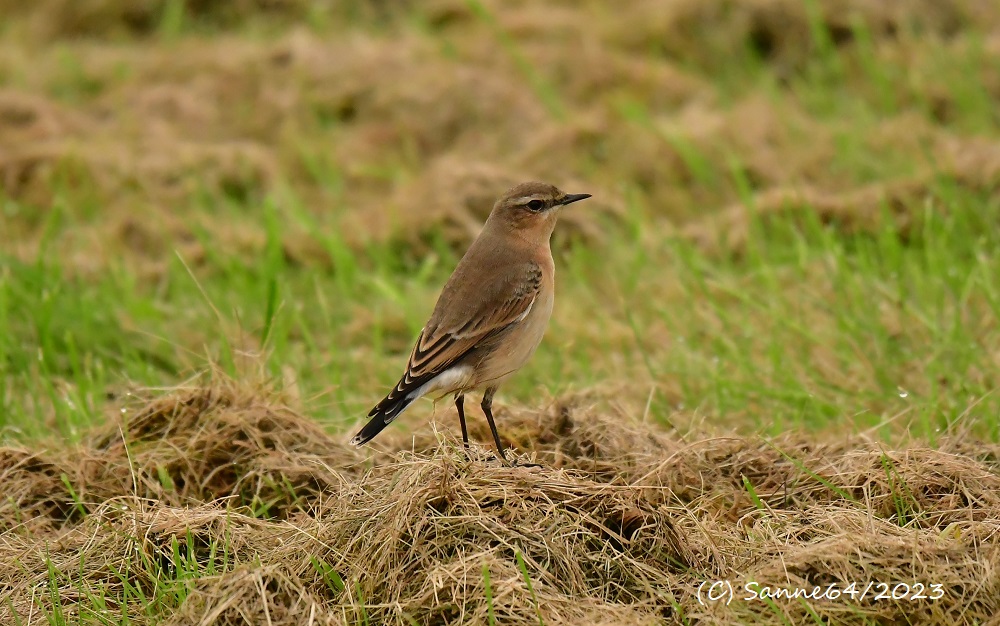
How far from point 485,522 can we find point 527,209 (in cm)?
246

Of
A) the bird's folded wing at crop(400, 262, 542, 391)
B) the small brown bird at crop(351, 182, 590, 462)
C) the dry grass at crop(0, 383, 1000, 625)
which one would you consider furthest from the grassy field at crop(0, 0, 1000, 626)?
the bird's folded wing at crop(400, 262, 542, 391)

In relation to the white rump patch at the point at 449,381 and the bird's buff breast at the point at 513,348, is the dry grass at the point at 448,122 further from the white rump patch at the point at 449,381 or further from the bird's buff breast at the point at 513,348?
the white rump patch at the point at 449,381

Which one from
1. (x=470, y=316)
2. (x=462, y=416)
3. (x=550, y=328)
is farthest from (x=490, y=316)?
(x=550, y=328)

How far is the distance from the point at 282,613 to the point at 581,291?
4.58m

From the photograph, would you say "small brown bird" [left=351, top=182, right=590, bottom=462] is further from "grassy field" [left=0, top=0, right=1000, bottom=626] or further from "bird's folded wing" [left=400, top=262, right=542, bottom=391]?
"grassy field" [left=0, top=0, right=1000, bottom=626]

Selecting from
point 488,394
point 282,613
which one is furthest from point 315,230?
point 282,613

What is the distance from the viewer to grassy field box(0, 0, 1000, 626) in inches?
189

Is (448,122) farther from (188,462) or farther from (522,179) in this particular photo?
(188,462)

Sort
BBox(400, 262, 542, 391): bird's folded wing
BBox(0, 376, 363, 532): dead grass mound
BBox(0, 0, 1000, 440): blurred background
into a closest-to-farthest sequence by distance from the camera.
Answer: BBox(0, 376, 363, 532): dead grass mound < BBox(400, 262, 542, 391): bird's folded wing < BBox(0, 0, 1000, 440): blurred background

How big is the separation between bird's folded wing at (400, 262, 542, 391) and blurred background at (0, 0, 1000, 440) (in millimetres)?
482

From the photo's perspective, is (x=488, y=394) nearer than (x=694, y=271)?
Yes

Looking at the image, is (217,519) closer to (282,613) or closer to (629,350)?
(282,613)

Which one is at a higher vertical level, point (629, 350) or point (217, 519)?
point (217, 519)

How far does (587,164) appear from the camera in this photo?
1069cm
